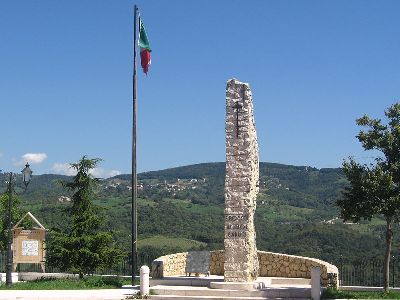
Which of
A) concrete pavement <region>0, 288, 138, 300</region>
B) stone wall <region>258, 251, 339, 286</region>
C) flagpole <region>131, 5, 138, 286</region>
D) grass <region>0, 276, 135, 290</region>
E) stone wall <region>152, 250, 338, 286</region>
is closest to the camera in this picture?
concrete pavement <region>0, 288, 138, 300</region>

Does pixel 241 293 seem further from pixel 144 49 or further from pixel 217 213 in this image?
pixel 217 213

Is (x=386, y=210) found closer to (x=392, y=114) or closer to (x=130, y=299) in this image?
(x=392, y=114)

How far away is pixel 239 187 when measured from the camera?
21.6 m

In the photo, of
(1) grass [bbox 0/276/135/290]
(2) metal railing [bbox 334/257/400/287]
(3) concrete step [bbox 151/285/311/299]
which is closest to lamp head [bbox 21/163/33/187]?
(1) grass [bbox 0/276/135/290]

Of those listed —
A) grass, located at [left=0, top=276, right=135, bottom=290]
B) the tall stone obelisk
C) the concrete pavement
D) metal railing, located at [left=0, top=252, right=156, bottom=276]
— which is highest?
the tall stone obelisk

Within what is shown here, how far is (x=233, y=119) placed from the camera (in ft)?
71.9

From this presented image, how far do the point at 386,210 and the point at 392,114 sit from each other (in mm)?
3187

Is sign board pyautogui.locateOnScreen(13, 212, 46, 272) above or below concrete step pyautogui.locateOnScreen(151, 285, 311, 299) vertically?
above

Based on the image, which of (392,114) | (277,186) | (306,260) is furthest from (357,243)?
(277,186)

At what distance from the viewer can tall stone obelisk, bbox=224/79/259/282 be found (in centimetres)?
2142

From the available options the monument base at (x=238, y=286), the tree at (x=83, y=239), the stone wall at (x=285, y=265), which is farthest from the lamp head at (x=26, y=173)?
the stone wall at (x=285, y=265)

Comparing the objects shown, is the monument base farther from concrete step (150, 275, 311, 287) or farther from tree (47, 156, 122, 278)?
tree (47, 156, 122, 278)

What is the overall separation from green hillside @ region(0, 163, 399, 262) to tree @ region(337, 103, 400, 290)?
991 centimetres

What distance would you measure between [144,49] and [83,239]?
7.64 meters
